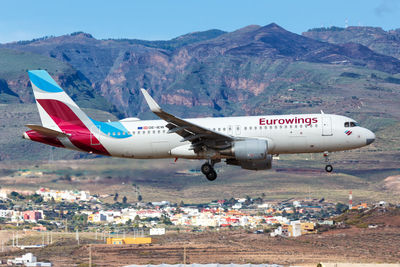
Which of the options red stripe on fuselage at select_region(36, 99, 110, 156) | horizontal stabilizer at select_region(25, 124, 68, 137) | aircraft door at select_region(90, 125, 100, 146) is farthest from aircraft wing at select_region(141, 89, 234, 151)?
horizontal stabilizer at select_region(25, 124, 68, 137)

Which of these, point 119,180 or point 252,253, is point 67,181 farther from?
point 252,253

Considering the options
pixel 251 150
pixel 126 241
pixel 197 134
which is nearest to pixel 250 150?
pixel 251 150

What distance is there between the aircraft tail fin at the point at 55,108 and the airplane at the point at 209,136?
9 centimetres

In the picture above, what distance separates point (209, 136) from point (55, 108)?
1544 centimetres

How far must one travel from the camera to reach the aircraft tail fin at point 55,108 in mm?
70750

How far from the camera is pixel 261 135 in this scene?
6744 cm

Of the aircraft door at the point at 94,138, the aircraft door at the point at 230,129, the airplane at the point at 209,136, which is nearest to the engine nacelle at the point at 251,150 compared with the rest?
the airplane at the point at 209,136

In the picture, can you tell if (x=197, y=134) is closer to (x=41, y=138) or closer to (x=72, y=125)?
(x=72, y=125)

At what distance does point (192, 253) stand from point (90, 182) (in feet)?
133

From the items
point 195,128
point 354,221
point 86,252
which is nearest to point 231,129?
point 195,128

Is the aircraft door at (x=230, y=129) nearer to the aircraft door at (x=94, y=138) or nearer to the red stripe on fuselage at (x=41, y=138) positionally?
the aircraft door at (x=94, y=138)

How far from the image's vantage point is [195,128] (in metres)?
65.3

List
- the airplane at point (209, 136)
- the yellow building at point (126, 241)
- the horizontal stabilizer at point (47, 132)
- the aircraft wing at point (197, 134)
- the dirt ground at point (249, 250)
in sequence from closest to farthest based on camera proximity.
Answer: the aircraft wing at point (197, 134) < the airplane at point (209, 136) < the horizontal stabilizer at point (47, 132) < the dirt ground at point (249, 250) < the yellow building at point (126, 241)

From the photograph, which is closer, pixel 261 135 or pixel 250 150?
pixel 250 150
